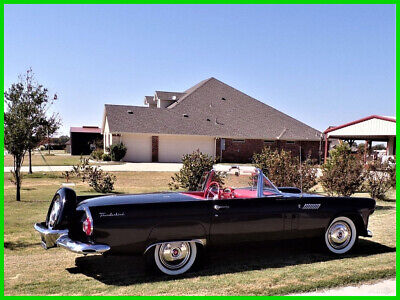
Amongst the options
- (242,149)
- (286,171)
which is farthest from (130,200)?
(242,149)

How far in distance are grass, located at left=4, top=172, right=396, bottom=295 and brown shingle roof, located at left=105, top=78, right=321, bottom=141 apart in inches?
1207

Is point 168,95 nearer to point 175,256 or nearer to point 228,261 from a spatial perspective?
point 228,261

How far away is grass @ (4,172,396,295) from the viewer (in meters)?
4.87

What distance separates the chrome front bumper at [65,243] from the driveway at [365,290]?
2.36 metres

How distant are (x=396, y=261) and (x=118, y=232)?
153 inches

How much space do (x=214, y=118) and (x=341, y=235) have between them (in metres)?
34.9

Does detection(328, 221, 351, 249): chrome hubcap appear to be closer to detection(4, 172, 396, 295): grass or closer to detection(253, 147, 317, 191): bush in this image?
detection(4, 172, 396, 295): grass

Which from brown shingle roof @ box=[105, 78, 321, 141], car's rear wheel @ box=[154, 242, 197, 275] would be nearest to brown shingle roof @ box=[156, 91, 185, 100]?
brown shingle roof @ box=[105, 78, 321, 141]

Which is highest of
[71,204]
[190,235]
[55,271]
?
[71,204]

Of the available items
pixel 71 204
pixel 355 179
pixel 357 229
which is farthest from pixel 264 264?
pixel 355 179

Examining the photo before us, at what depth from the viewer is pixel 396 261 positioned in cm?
608

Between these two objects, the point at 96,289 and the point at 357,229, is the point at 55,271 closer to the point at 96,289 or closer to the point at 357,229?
the point at 96,289

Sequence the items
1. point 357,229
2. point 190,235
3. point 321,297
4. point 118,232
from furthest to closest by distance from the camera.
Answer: point 357,229 → point 190,235 → point 118,232 → point 321,297

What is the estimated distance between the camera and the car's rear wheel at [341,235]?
21.2 feet
